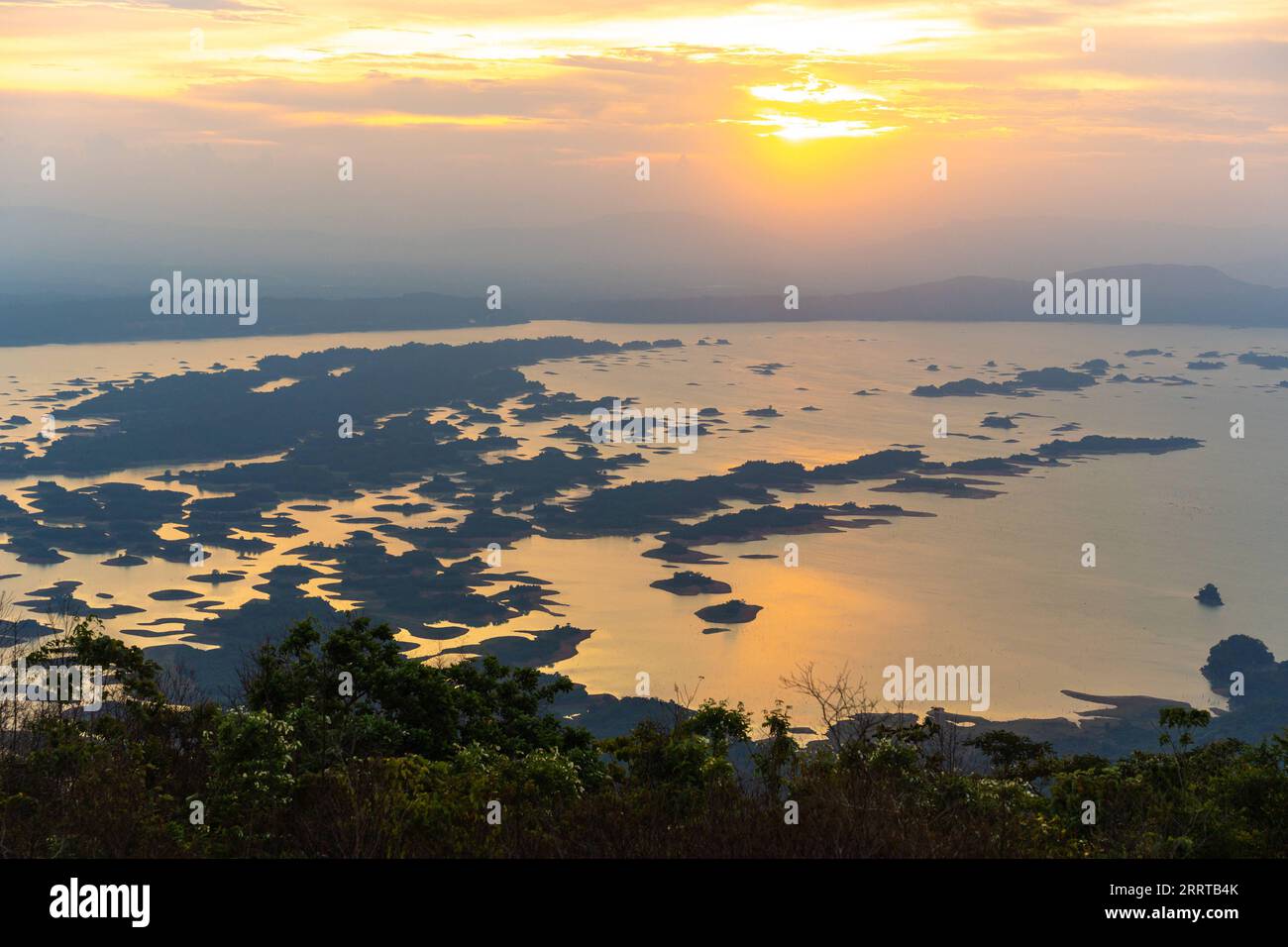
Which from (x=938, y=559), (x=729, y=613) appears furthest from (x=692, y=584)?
(x=938, y=559)

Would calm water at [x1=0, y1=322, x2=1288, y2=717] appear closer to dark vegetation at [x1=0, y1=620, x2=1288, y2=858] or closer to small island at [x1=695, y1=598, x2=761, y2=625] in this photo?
small island at [x1=695, y1=598, x2=761, y2=625]

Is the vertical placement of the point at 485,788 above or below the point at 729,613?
above

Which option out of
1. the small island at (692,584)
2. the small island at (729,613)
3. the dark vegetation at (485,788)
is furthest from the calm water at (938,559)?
the dark vegetation at (485,788)

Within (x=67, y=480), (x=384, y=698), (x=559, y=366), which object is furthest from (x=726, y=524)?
(x=559, y=366)

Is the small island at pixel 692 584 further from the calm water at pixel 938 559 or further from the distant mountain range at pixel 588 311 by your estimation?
the distant mountain range at pixel 588 311

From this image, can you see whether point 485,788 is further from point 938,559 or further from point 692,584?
point 938,559
